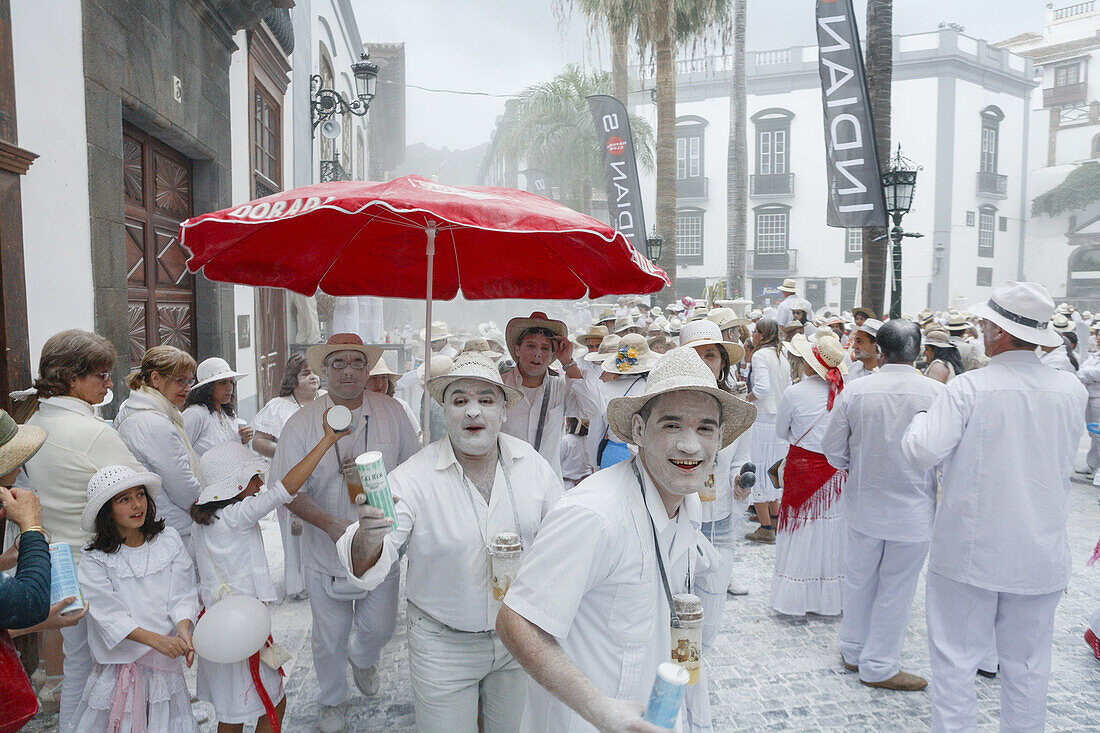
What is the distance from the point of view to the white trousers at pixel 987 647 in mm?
3352

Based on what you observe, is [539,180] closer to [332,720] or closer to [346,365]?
[346,365]

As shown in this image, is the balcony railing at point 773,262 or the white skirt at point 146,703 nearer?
the white skirt at point 146,703

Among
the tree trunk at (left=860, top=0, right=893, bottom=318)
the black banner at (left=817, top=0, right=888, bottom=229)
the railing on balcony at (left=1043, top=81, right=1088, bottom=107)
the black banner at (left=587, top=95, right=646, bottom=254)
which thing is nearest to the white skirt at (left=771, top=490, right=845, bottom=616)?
the black banner at (left=817, top=0, right=888, bottom=229)

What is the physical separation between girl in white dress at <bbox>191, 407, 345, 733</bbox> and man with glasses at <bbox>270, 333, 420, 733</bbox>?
0.24 metres

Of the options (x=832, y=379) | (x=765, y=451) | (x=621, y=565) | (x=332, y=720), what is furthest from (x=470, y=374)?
(x=765, y=451)

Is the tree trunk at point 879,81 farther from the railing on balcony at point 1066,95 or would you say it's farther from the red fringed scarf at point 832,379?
the railing on balcony at point 1066,95

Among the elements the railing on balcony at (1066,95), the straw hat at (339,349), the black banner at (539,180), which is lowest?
the straw hat at (339,349)

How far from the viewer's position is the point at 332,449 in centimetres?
379

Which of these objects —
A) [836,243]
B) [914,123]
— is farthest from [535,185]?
[914,123]

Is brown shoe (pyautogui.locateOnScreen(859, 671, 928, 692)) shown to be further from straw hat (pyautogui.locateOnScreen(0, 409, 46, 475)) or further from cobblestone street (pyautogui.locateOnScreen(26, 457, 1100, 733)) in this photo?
straw hat (pyautogui.locateOnScreen(0, 409, 46, 475))

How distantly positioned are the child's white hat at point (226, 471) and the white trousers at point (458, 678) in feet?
3.51

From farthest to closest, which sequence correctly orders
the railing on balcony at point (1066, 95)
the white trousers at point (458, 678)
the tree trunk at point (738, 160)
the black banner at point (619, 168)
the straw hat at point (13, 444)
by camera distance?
the railing on balcony at point (1066, 95)
the tree trunk at point (738, 160)
the black banner at point (619, 168)
the white trousers at point (458, 678)
the straw hat at point (13, 444)

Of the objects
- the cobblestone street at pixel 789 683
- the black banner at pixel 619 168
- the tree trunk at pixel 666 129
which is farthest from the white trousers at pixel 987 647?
the tree trunk at pixel 666 129

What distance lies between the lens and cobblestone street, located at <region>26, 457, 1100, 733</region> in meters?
3.93
